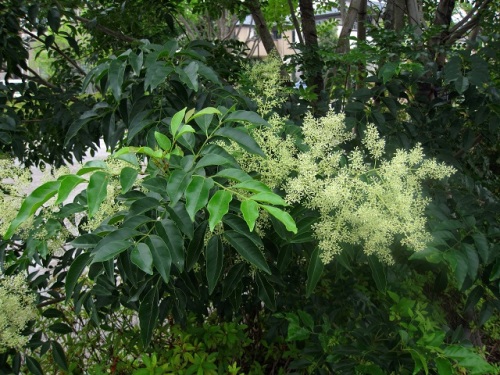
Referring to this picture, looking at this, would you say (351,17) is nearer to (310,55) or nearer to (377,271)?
(310,55)

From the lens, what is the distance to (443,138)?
1.74 meters

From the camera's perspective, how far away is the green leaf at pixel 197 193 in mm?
825

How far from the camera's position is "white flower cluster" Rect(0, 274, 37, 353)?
1323 millimetres

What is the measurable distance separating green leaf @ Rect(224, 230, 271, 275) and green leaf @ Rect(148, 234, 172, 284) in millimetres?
145

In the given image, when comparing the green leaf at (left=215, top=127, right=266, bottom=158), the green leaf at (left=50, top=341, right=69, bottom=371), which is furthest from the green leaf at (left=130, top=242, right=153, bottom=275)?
the green leaf at (left=50, top=341, right=69, bottom=371)

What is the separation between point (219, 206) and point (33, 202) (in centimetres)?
37

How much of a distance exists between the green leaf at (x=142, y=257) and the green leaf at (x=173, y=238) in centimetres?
5

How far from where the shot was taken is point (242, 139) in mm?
1040

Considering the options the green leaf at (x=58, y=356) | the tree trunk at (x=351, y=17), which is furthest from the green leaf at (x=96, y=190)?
the tree trunk at (x=351, y=17)

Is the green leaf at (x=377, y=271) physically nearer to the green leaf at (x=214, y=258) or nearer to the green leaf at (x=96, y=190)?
the green leaf at (x=214, y=258)

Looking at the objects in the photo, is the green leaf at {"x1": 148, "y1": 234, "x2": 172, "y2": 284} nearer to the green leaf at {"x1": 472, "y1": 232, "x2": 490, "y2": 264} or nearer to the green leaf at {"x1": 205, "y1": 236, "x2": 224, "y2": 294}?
the green leaf at {"x1": 205, "y1": 236, "x2": 224, "y2": 294}

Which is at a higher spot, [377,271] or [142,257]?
[142,257]

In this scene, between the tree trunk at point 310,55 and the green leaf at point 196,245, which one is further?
the tree trunk at point 310,55

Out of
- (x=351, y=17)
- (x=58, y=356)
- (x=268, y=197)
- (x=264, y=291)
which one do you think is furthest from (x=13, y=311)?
(x=351, y=17)
